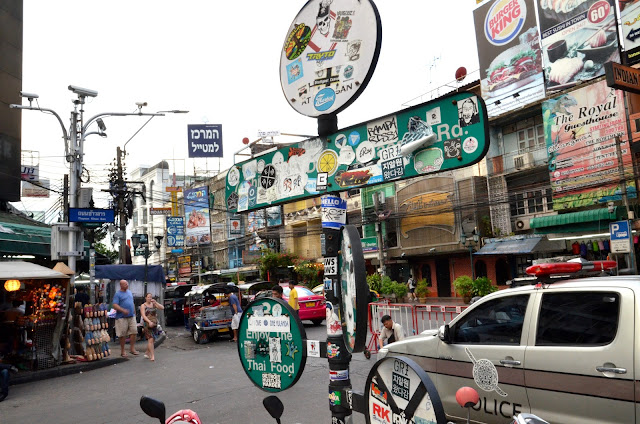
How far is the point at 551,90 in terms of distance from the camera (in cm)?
2567

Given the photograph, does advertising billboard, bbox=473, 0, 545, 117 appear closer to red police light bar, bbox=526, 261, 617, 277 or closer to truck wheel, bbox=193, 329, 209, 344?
truck wheel, bbox=193, 329, 209, 344

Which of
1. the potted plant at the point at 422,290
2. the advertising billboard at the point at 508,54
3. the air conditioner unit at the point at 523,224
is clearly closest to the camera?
the advertising billboard at the point at 508,54

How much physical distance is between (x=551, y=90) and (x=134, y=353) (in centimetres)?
2278

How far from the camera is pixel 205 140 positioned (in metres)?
39.3

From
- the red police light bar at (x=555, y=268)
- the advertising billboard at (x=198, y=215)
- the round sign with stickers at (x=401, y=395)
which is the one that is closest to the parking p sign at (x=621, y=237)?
the red police light bar at (x=555, y=268)

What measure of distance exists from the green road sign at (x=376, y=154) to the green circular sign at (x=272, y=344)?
91 centimetres

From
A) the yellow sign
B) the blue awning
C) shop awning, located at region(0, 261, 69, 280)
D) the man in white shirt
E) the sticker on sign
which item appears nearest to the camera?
the sticker on sign

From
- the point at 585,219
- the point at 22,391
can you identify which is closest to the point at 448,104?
the point at 22,391

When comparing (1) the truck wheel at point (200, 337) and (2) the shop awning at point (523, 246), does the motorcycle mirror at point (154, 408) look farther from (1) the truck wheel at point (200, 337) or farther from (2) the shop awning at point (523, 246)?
(2) the shop awning at point (523, 246)

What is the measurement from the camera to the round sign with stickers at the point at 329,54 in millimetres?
3543

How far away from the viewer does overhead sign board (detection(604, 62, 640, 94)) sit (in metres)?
13.1

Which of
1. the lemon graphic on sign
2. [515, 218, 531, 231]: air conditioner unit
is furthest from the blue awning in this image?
[515, 218, 531, 231]: air conditioner unit

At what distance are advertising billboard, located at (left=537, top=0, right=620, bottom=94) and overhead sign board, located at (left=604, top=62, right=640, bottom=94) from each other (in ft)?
34.2

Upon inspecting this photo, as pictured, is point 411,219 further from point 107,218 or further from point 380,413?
point 380,413
